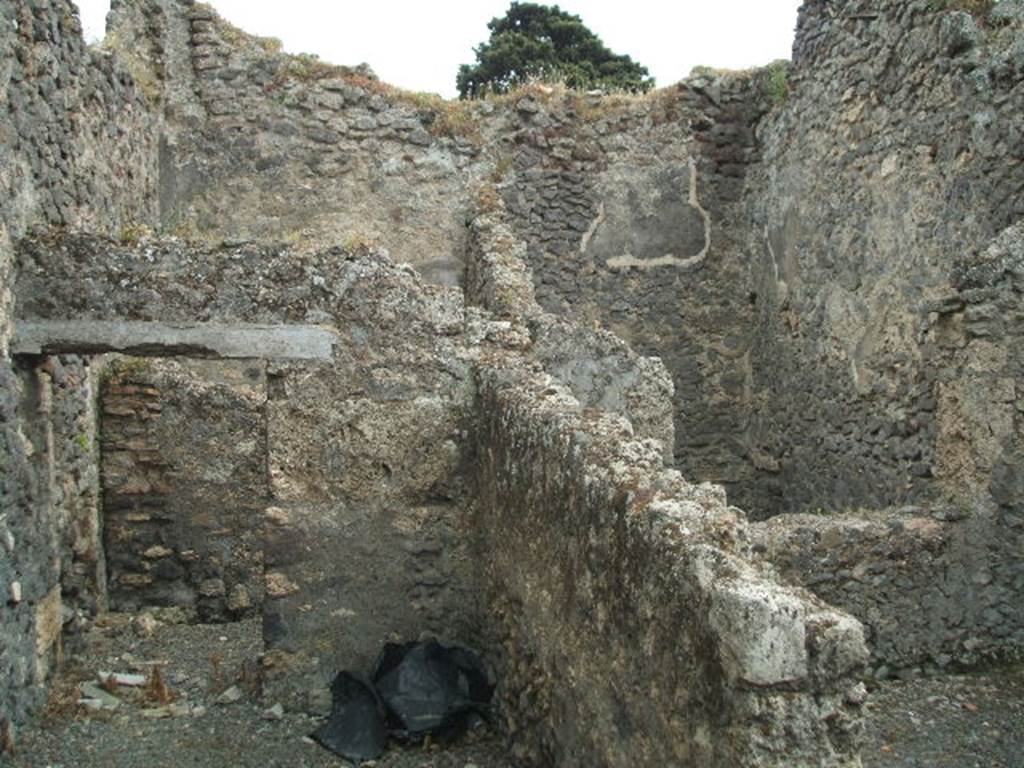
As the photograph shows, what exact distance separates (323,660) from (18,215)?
2697 mm

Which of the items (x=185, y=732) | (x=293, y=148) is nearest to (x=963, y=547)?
(x=185, y=732)

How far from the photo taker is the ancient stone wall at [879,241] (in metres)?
6.27

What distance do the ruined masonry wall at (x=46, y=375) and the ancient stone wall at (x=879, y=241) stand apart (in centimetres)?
510

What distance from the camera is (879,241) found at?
24.8 ft

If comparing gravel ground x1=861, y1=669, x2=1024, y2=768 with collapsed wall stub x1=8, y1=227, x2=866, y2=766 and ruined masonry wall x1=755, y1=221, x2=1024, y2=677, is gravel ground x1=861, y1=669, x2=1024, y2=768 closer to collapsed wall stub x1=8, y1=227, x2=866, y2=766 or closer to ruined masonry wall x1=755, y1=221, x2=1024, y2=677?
ruined masonry wall x1=755, y1=221, x2=1024, y2=677

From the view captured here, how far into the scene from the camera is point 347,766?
4.71 metres

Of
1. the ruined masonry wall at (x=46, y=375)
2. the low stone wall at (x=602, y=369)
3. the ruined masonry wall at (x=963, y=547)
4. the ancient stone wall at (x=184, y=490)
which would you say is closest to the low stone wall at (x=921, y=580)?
the ruined masonry wall at (x=963, y=547)

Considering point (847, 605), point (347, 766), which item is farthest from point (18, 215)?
point (847, 605)

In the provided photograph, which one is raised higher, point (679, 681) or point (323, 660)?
point (679, 681)

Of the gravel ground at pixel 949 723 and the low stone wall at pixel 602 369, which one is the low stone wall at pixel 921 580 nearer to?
the gravel ground at pixel 949 723

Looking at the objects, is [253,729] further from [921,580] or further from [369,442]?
[921,580]

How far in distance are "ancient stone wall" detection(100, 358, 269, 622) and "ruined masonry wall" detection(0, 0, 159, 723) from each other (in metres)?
0.45

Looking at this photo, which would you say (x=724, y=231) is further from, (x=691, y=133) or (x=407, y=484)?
(x=407, y=484)

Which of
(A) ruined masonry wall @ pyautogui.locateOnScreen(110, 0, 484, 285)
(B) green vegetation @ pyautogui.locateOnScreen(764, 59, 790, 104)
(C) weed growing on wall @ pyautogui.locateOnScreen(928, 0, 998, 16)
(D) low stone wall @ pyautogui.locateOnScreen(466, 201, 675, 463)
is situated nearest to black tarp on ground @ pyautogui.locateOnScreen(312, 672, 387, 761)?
(D) low stone wall @ pyautogui.locateOnScreen(466, 201, 675, 463)
